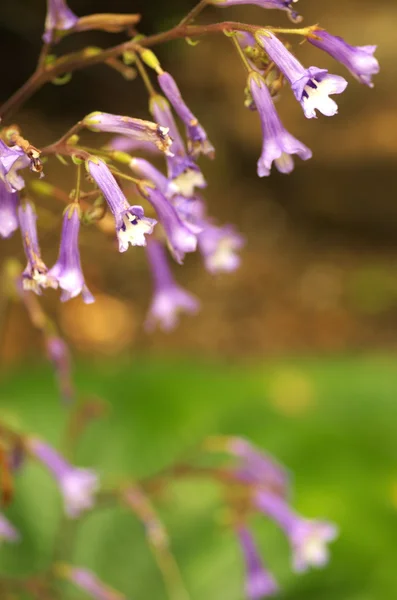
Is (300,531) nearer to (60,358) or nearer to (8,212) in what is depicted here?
(60,358)

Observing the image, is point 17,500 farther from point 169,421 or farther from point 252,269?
point 252,269

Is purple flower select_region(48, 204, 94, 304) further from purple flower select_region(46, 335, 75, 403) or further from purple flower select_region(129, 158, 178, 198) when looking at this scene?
purple flower select_region(46, 335, 75, 403)

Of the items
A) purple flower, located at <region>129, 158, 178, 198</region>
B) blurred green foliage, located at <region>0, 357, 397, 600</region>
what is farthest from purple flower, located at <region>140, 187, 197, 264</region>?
blurred green foliage, located at <region>0, 357, 397, 600</region>

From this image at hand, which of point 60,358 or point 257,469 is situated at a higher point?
point 60,358

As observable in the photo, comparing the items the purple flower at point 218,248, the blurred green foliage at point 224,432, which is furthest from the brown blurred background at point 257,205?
the purple flower at point 218,248

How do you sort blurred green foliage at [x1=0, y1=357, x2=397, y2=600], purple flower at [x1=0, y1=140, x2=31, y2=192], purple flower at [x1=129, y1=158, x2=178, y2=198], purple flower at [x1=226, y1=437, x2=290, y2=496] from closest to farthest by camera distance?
1. purple flower at [x1=0, y1=140, x2=31, y2=192]
2. purple flower at [x1=129, y1=158, x2=178, y2=198]
3. purple flower at [x1=226, y1=437, x2=290, y2=496]
4. blurred green foliage at [x1=0, y1=357, x2=397, y2=600]

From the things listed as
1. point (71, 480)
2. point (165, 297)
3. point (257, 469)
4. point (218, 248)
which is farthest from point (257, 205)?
point (71, 480)

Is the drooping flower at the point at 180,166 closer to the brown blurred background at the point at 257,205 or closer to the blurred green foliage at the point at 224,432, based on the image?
the blurred green foliage at the point at 224,432
